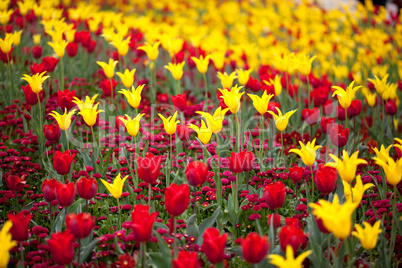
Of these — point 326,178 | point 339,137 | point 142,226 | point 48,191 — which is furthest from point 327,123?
point 48,191

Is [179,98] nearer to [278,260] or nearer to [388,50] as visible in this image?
[278,260]

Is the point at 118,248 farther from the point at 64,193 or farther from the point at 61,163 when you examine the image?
the point at 61,163

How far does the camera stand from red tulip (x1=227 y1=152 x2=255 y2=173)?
235 cm

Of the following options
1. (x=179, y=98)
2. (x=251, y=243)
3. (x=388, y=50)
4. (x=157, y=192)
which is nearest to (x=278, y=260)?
(x=251, y=243)

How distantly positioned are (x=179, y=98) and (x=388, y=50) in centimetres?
461

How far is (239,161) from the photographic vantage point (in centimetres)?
236

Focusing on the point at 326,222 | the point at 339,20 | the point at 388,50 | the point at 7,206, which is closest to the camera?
the point at 326,222

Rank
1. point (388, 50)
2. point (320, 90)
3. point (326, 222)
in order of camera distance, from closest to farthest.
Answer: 1. point (326, 222)
2. point (320, 90)
3. point (388, 50)

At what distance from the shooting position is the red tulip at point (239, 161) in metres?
2.35

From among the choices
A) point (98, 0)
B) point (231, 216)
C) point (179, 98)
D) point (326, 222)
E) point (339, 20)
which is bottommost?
point (231, 216)

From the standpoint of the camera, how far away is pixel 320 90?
12.1 ft

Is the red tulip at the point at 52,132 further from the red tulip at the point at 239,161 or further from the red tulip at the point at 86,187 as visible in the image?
the red tulip at the point at 239,161

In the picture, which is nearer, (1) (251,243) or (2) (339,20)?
(1) (251,243)

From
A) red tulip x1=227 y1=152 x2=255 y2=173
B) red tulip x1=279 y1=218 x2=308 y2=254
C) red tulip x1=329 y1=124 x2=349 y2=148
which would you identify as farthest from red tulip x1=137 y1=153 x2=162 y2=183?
red tulip x1=329 y1=124 x2=349 y2=148
